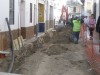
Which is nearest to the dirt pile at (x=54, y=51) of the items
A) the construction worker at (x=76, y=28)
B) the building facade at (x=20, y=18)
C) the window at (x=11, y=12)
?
the building facade at (x=20, y=18)

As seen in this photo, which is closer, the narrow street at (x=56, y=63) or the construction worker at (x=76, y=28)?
the narrow street at (x=56, y=63)

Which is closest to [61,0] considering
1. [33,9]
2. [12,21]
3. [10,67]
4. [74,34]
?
[33,9]

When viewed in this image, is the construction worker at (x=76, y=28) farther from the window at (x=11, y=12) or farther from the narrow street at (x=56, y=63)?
the window at (x=11, y=12)

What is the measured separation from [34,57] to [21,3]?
269 inches

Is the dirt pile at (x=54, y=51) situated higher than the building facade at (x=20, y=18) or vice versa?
the building facade at (x=20, y=18)

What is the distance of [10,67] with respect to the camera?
12.0 m

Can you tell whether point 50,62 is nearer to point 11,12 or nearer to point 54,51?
point 54,51

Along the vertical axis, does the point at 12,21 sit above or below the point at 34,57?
above

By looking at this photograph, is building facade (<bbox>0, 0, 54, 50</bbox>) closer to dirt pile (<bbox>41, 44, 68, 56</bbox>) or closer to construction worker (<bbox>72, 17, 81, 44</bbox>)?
dirt pile (<bbox>41, 44, 68, 56</bbox>)

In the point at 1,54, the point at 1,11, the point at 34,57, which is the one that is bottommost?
the point at 34,57

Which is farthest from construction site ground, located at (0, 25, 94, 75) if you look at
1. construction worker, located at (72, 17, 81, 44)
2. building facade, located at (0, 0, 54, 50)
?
construction worker, located at (72, 17, 81, 44)

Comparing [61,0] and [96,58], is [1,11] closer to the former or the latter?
[96,58]

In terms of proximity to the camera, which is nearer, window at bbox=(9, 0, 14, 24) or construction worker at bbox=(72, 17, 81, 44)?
window at bbox=(9, 0, 14, 24)

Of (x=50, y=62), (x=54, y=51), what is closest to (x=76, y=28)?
(x=54, y=51)
